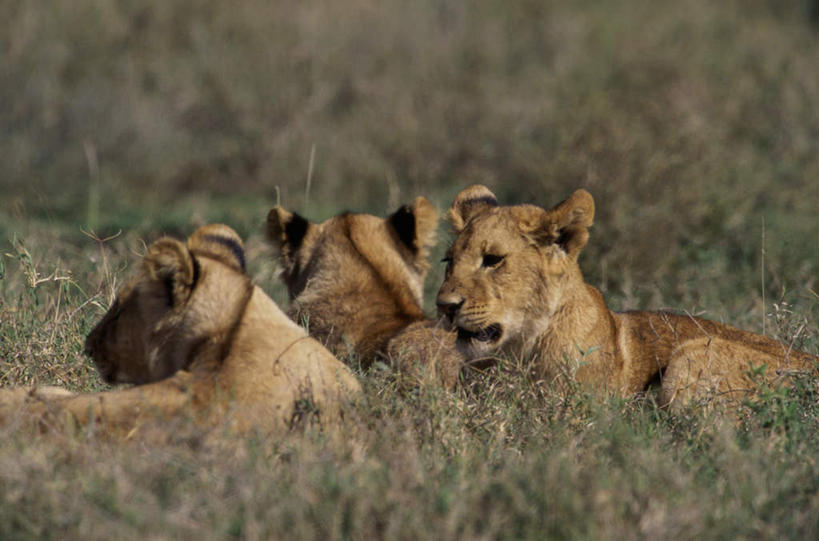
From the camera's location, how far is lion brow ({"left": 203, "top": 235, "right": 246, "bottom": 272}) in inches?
168

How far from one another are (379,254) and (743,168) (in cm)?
486

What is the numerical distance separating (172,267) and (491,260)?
154 centimetres

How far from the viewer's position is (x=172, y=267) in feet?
12.5

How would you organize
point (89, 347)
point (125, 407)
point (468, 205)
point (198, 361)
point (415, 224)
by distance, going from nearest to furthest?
point (125, 407), point (198, 361), point (89, 347), point (468, 205), point (415, 224)

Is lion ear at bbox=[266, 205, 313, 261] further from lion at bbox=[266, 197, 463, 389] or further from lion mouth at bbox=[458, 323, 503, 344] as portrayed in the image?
lion mouth at bbox=[458, 323, 503, 344]

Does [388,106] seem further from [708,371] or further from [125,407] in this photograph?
[125,407]

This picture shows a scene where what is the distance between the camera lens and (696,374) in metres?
4.80

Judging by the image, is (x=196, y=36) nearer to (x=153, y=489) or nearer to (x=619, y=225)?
(x=619, y=225)

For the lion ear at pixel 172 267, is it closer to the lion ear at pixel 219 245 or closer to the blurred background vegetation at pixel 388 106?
the lion ear at pixel 219 245

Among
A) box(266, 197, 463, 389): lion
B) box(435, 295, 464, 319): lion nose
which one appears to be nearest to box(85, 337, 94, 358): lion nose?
box(266, 197, 463, 389): lion

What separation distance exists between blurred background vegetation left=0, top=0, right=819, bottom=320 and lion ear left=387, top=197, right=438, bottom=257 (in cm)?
300

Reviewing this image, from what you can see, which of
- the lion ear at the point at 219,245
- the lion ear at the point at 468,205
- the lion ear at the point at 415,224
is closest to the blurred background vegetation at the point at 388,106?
the lion ear at the point at 415,224

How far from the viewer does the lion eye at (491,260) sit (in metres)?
4.81

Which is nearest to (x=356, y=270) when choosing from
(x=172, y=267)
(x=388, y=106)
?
(x=172, y=267)
